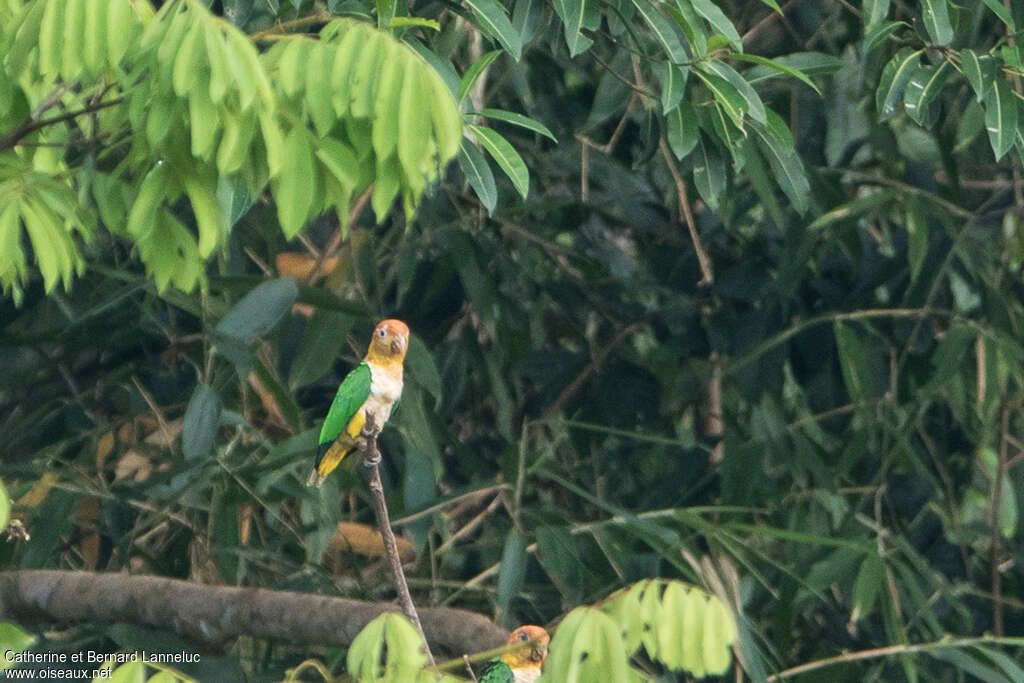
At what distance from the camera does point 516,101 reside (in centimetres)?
390

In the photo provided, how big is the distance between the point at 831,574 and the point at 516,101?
1535 millimetres

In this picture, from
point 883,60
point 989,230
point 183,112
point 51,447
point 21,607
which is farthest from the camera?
point 989,230

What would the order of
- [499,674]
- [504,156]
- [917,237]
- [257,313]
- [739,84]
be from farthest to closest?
[917,237] < [257,313] < [739,84] < [499,674] < [504,156]

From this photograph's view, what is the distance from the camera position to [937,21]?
2578 millimetres

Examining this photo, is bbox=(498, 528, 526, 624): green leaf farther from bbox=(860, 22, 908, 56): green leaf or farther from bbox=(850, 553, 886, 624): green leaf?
bbox=(860, 22, 908, 56): green leaf

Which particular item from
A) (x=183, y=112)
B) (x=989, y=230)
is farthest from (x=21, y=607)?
(x=989, y=230)

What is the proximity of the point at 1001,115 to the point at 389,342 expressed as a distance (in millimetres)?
A: 1210

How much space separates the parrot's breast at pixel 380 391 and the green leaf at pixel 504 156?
654mm

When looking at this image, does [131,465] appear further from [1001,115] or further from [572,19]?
[1001,115]

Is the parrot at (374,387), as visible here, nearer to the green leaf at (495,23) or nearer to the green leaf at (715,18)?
the green leaf at (495,23)

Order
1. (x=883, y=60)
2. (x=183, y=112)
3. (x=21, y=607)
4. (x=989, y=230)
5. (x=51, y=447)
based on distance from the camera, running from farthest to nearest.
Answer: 1. (x=989, y=230)
2. (x=51, y=447)
3. (x=883, y=60)
4. (x=21, y=607)
5. (x=183, y=112)

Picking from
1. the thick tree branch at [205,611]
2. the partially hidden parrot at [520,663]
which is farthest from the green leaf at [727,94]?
the thick tree branch at [205,611]

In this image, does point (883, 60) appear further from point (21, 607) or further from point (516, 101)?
point (21, 607)

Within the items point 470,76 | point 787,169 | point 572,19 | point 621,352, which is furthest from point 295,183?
point 621,352
